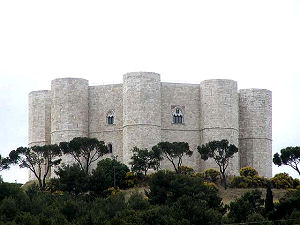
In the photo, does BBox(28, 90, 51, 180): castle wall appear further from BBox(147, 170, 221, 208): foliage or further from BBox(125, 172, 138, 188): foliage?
BBox(147, 170, 221, 208): foliage

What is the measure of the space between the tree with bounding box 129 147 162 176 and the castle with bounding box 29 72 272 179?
284 cm

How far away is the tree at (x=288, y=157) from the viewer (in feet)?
278

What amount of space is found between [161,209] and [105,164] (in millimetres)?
18236

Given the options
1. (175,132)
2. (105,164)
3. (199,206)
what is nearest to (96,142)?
(105,164)

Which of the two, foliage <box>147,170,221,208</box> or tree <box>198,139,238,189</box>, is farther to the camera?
tree <box>198,139,238,189</box>

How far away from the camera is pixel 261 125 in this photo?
296ft

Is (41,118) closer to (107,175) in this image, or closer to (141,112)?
(141,112)

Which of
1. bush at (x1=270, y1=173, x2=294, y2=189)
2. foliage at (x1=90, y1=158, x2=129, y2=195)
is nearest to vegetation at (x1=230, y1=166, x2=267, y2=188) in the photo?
bush at (x1=270, y1=173, x2=294, y2=189)

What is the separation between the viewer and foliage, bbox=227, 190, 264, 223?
65.6 metres

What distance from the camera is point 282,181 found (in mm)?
82688

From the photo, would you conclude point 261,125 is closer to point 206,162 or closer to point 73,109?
point 206,162

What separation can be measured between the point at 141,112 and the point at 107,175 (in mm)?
7196

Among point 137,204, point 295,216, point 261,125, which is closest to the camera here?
point 295,216

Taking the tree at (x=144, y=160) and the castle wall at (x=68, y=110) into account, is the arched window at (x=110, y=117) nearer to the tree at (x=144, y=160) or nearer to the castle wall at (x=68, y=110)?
the castle wall at (x=68, y=110)
